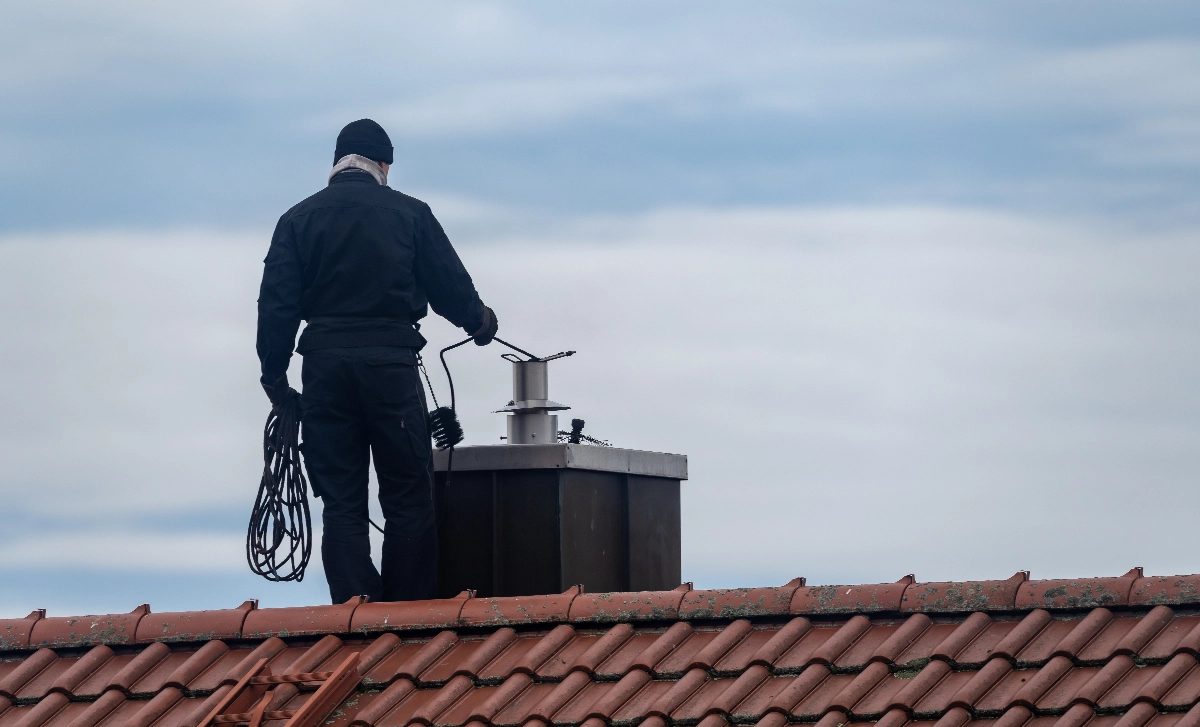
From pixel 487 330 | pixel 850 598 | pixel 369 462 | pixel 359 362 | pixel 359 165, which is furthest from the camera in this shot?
pixel 487 330

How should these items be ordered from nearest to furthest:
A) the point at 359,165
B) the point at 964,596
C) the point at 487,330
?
the point at 964,596 < the point at 359,165 < the point at 487,330

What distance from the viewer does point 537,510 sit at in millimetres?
8859

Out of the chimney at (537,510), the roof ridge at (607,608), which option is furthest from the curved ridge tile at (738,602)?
the chimney at (537,510)

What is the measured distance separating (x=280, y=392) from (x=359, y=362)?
55 centimetres

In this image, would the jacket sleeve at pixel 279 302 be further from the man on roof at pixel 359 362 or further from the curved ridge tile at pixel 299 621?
the curved ridge tile at pixel 299 621

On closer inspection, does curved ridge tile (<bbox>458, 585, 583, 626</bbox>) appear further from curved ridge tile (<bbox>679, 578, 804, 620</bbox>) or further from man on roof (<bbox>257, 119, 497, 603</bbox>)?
man on roof (<bbox>257, 119, 497, 603</bbox>)

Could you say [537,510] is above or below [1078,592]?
above

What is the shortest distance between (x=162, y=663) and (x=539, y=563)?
2211mm

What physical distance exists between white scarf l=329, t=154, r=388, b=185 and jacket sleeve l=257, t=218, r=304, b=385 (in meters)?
0.42

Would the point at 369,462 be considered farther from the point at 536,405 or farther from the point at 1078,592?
the point at 1078,592

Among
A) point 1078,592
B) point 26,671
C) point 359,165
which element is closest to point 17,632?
point 26,671

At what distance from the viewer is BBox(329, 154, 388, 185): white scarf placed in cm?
880

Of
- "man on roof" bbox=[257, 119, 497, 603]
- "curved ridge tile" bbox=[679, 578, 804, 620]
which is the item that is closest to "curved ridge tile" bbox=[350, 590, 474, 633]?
"curved ridge tile" bbox=[679, 578, 804, 620]

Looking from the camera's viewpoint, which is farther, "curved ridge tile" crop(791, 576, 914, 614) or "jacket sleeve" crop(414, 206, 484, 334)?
"jacket sleeve" crop(414, 206, 484, 334)
